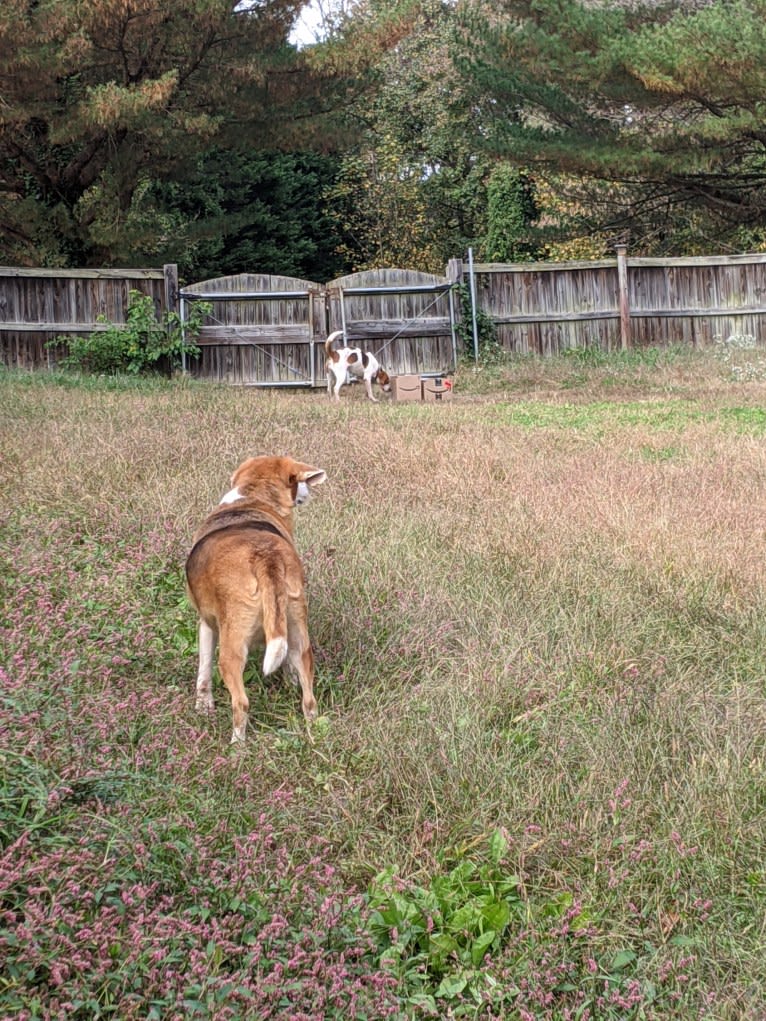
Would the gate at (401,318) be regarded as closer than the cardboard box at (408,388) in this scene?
No

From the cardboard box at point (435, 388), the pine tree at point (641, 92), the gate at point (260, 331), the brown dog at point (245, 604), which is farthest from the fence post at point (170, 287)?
the brown dog at point (245, 604)

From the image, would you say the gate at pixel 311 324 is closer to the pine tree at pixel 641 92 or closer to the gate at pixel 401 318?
the gate at pixel 401 318

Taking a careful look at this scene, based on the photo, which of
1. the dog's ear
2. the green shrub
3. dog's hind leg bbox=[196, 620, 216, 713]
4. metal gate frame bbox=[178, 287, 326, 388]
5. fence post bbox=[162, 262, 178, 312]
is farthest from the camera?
metal gate frame bbox=[178, 287, 326, 388]

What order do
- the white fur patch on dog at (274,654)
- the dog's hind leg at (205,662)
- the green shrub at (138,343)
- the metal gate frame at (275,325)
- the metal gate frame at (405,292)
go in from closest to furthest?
the white fur patch on dog at (274,654)
the dog's hind leg at (205,662)
the green shrub at (138,343)
the metal gate frame at (275,325)
the metal gate frame at (405,292)

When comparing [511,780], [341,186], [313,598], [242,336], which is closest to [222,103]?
[242,336]

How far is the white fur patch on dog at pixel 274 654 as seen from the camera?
406 cm

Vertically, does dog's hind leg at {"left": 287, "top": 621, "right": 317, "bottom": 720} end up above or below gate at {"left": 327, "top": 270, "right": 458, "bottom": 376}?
below

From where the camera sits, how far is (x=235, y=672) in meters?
4.23

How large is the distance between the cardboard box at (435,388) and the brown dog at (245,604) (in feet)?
45.0

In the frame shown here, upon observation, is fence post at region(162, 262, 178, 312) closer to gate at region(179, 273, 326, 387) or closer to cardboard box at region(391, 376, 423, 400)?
gate at region(179, 273, 326, 387)

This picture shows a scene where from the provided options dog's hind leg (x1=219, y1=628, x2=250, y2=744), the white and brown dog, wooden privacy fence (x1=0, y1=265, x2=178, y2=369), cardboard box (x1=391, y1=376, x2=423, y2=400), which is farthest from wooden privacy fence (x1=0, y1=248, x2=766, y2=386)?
dog's hind leg (x1=219, y1=628, x2=250, y2=744)

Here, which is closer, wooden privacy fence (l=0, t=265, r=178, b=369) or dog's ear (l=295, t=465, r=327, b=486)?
dog's ear (l=295, t=465, r=327, b=486)

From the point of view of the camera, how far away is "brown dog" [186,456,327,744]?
4219 millimetres

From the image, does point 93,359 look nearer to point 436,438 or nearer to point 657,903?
point 436,438
